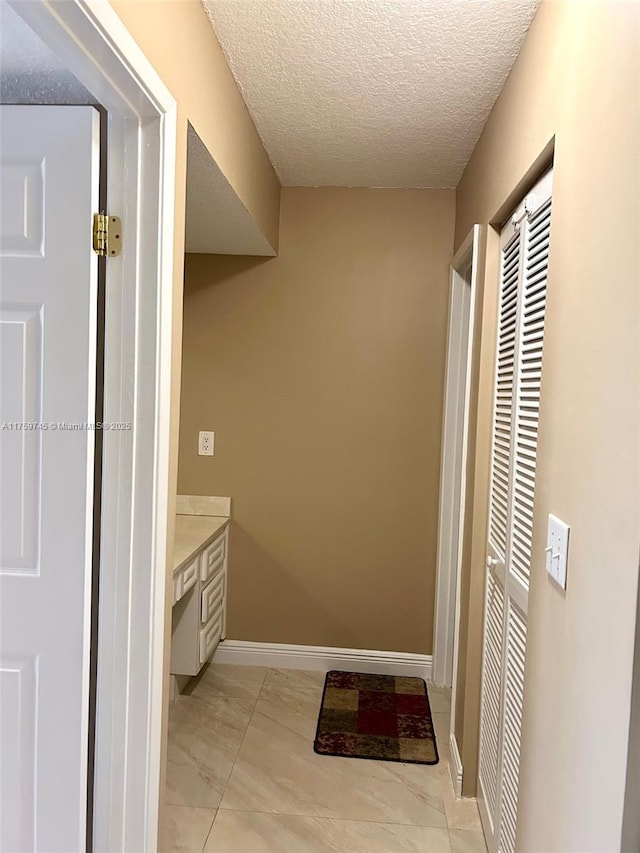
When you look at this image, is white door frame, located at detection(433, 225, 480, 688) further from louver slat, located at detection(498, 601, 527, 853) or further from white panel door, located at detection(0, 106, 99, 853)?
white panel door, located at detection(0, 106, 99, 853)

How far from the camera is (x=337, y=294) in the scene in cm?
325

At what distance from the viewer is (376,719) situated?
2.88 metres

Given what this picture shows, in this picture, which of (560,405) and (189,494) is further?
(189,494)

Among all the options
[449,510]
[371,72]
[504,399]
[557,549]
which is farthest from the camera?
[449,510]

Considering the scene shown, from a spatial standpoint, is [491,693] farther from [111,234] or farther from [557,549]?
[111,234]

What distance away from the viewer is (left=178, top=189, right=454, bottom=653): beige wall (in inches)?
127

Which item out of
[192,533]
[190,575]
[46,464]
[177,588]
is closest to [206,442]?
[192,533]

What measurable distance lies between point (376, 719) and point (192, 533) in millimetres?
1173

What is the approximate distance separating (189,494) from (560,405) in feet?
8.03

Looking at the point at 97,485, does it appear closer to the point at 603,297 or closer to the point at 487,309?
the point at 603,297

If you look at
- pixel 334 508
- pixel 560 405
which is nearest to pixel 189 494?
pixel 334 508

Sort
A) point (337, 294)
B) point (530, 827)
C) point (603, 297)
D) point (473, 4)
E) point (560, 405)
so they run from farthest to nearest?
1. point (337, 294)
2. point (473, 4)
3. point (530, 827)
4. point (560, 405)
5. point (603, 297)

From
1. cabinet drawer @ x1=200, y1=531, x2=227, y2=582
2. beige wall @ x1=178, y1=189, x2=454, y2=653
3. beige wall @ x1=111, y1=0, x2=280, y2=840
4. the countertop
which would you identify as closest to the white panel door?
beige wall @ x1=111, y1=0, x2=280, y2=840

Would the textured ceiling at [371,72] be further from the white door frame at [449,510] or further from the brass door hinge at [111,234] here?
the white door frame at [449,510]
